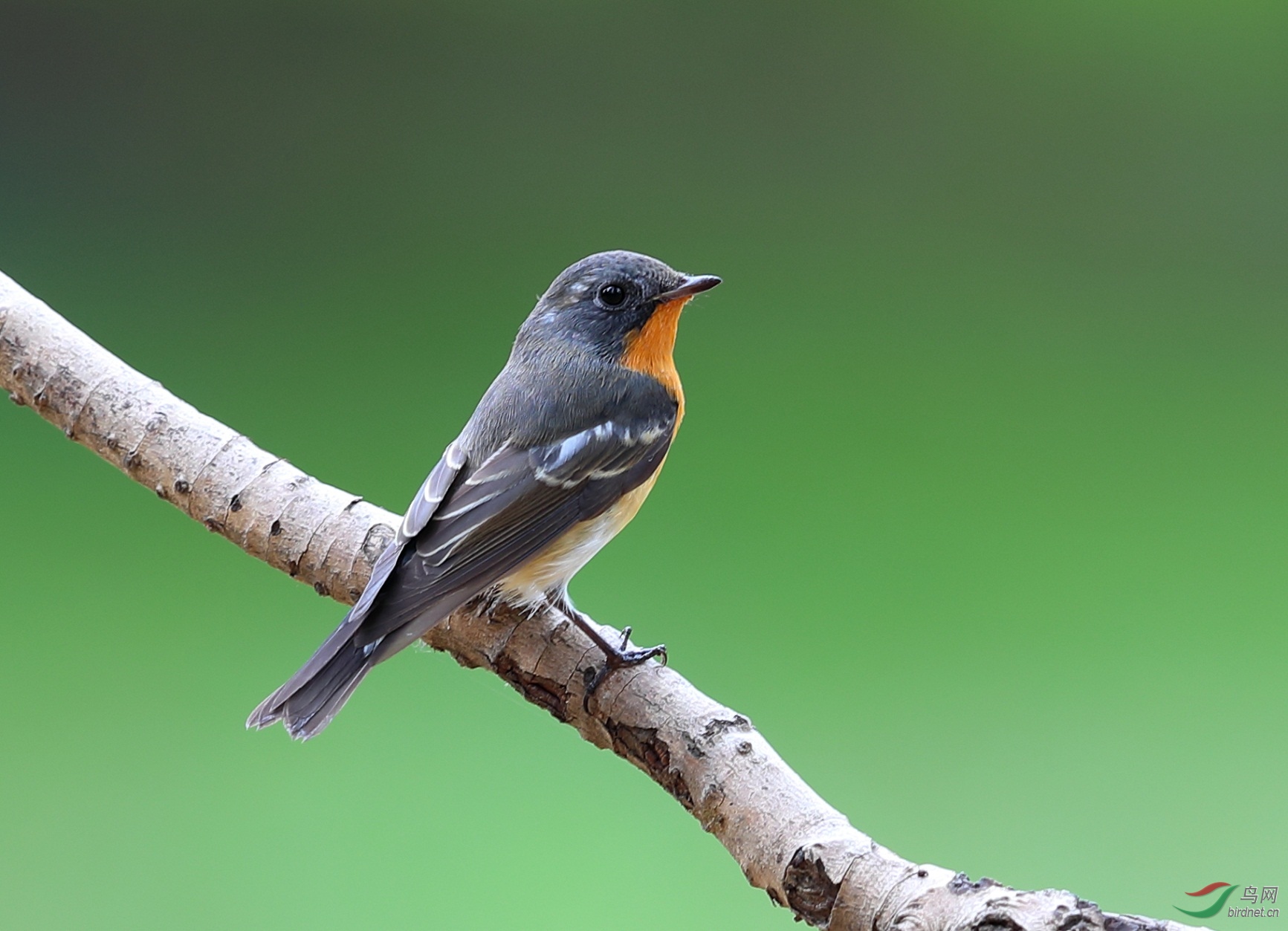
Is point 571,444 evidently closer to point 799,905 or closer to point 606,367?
point 606,367

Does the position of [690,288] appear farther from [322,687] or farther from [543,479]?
[322,687]

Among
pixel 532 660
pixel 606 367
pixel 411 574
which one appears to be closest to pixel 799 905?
pixel 532 660

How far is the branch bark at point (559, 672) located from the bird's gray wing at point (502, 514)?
0.12 meters

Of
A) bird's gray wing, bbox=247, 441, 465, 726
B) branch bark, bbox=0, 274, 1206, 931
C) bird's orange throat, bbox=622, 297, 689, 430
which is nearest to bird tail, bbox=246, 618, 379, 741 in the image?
bird's gray wing, bbox=247, 441, 465, 726

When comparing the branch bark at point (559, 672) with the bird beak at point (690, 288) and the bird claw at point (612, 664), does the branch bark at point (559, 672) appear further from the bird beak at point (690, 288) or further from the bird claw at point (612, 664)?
the bird beak at point (690, 288)

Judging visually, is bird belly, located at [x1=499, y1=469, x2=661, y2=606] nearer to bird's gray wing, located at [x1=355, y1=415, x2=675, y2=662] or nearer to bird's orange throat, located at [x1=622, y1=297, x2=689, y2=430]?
bird's gray wing, located at [x1=355, y1=415, x2=675, y2=662]

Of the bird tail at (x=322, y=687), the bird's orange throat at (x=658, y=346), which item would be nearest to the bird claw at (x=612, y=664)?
the bird tail at (x=322, y=687)

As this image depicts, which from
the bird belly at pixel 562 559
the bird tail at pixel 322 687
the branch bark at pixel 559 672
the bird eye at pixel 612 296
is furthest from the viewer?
the bird eye at pixel 612 296

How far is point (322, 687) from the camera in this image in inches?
52.6

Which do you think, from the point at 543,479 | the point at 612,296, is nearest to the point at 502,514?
the point at 543,479

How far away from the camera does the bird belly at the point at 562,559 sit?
4.95 ft

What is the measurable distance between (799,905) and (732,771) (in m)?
0.16

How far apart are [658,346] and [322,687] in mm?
681

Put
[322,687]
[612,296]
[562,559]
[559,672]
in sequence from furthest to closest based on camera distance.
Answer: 1. [612,296]
2. [562,559]
3. [559,672]
4. [322,687]
